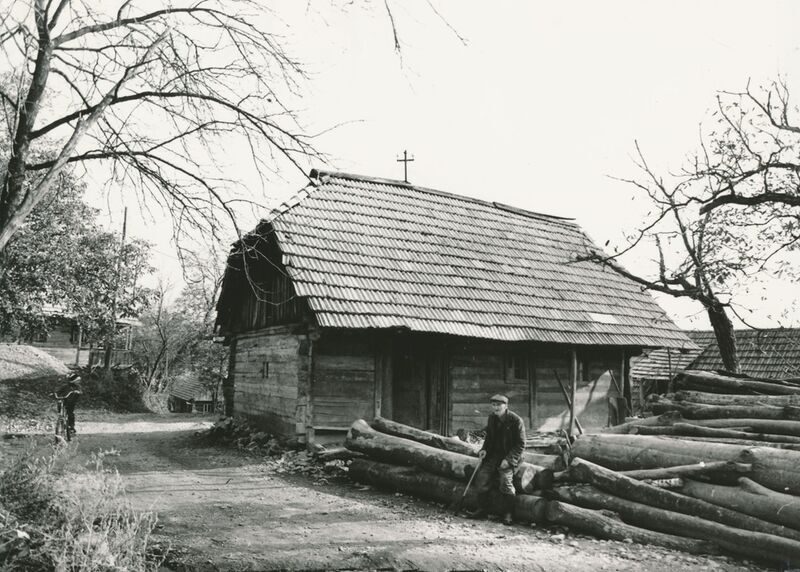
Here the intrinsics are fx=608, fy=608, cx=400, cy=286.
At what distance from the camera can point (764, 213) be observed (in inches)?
547

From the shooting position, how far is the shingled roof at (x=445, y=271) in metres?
12.8

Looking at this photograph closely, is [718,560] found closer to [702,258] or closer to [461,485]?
[461,485]

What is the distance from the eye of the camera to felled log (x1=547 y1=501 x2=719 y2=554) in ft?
21.6

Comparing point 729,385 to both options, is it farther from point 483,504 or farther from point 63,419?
point 63,419

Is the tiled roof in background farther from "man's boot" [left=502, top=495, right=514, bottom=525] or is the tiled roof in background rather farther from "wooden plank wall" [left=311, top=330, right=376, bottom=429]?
"man's boot" [left=502, top=495, right=514, bottom=525]

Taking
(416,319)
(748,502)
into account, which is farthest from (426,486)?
(416,319)

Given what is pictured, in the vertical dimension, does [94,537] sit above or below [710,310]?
below

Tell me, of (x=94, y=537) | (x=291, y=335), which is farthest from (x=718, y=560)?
(x=291, y=335)

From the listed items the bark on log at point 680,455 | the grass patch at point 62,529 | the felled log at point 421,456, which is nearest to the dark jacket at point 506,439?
the felled log at point 421,456

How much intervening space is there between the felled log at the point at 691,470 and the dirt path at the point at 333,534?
111cm

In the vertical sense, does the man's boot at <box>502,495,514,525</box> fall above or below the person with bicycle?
below

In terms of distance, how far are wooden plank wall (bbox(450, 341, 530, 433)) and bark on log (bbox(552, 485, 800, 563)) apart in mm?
6212

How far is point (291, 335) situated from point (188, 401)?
26.7m

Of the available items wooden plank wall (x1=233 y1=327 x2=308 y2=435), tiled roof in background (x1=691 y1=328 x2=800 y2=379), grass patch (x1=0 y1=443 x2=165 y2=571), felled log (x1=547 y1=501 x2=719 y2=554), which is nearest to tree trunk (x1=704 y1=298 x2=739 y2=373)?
felled log (x1=547 y1=501 x2=719 y2=554)
